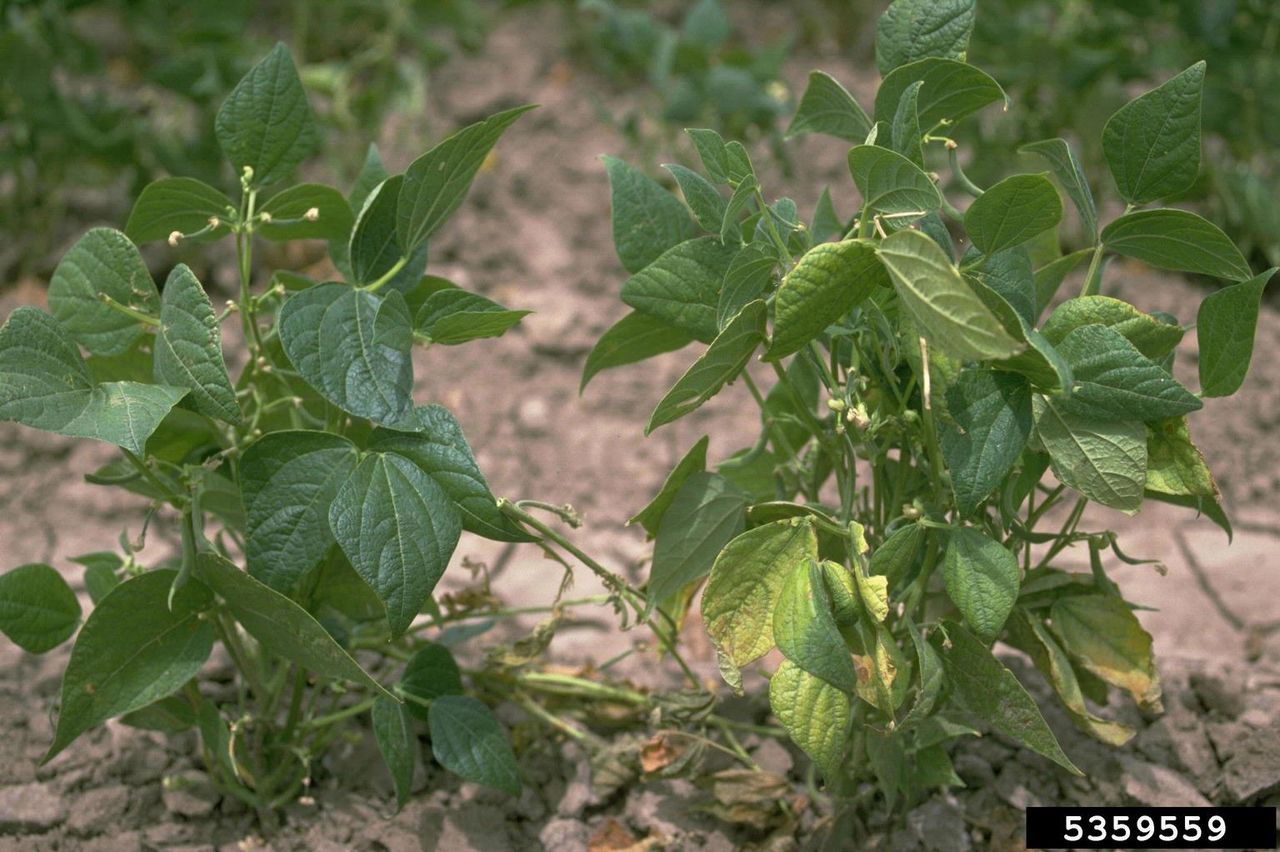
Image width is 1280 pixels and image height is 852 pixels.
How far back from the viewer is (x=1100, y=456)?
1172 mm

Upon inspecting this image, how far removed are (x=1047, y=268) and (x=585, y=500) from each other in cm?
113

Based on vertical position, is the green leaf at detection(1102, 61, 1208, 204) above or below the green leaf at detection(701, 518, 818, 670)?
above

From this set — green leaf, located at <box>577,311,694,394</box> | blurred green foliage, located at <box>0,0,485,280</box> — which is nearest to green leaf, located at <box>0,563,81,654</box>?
green leaf, located at <box>577,311,694,394</box>

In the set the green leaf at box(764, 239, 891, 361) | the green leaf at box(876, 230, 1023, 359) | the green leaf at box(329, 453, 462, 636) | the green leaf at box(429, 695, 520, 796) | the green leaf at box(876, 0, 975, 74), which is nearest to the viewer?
the green leaf at box(876, 230, 1023, 359)

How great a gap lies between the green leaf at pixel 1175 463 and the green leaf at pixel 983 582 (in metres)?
0.19

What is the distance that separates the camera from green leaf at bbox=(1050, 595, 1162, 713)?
138 cm

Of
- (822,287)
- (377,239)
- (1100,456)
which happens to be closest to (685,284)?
(822,287)

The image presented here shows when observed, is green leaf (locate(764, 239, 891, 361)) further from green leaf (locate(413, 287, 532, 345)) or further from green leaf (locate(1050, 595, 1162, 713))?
green leaf (locate(1050, 595, 1162, 713))

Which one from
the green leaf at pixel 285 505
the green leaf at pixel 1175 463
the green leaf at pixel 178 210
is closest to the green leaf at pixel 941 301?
the green leaf at pixel 1175 463

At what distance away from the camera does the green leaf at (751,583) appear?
125 cm

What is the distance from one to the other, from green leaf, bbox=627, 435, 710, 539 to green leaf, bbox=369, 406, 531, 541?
15 cm

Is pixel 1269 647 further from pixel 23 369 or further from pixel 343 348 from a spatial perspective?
pixel 23 369

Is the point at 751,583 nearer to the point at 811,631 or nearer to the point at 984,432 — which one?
the point at 811,631

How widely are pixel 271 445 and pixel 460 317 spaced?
22 cm
